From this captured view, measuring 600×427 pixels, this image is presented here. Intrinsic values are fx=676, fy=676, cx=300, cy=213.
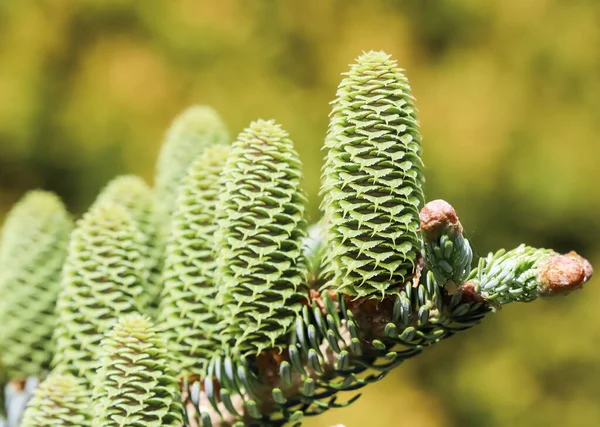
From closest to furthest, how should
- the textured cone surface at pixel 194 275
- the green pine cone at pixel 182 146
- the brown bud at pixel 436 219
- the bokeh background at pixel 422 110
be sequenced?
the brown bud at pixel 436 219 < the textured cone surface at pixel 194 275 < the green pine cone at pixel 182 146 < the bokeh background at pixel 422 110

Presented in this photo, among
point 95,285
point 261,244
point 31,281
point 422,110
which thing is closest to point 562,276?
point 261,244

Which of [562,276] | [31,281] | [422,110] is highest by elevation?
[422,110]

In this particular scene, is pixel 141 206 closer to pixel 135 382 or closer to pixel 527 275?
pixel 135 382

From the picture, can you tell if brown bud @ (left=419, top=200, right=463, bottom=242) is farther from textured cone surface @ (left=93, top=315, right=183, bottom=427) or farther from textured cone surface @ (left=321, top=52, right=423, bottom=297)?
textured cone surface @ (left=93, top=315, right=183, bottom=427)

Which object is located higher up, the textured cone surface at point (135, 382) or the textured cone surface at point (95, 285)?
the textured cone surface at point (95, 285)

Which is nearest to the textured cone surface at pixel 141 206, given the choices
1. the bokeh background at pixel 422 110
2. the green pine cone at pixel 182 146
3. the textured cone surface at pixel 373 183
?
the green pine cone at pixel 182 146

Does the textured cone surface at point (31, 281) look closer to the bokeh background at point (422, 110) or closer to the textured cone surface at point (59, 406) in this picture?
the textured cone surface at point (59, 406)

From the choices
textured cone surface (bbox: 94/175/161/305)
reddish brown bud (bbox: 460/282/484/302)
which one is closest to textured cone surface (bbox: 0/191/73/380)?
textured cone surface (bbox: 94/175/161/305)
